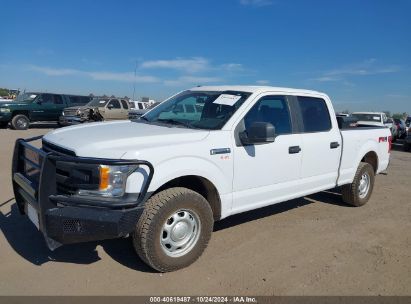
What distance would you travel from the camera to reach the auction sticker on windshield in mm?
4516

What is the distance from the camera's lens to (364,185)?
21.6ft

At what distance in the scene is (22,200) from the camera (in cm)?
409

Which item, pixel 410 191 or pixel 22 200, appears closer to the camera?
pixel 22 200

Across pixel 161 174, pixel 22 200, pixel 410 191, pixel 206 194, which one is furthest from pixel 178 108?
pixel 410 191

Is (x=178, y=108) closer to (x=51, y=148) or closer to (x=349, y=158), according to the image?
(x=51, y=148)

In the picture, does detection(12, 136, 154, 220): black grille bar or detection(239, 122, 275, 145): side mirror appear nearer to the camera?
detection(12, 136, 154, 220): black grille bar

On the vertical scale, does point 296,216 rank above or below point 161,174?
below

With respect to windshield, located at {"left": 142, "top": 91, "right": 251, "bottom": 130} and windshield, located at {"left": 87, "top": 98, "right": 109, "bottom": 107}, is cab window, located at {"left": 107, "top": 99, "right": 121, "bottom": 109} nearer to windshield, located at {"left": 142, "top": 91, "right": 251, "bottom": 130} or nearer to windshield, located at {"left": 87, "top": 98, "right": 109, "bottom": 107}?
windshield, located at {"left": 87, "top": 98, "right": 109, "bottom": 107}

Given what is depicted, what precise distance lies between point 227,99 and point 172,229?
5.62ft

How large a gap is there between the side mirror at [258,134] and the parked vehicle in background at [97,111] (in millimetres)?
15879

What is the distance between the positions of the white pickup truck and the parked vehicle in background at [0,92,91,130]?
1644cm

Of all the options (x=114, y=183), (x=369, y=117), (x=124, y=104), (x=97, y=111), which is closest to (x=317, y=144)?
(x=114, y=183)

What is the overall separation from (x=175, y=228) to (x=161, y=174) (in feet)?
1.96

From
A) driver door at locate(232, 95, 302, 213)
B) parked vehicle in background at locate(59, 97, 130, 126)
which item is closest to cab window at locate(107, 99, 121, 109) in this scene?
parked vehicle in background at locate(59, 97, 130, 126)
